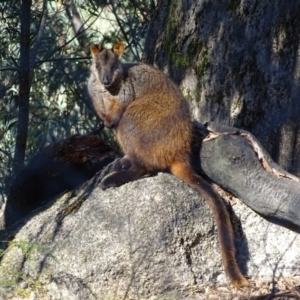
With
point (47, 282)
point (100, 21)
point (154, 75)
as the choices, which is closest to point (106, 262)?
point (47, 282)

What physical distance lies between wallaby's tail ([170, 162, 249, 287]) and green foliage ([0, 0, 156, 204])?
13.7 feet

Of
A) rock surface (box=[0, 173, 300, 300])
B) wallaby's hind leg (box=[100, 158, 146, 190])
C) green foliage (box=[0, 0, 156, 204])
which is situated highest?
green foliage (box=[0, 0, 156, 204])

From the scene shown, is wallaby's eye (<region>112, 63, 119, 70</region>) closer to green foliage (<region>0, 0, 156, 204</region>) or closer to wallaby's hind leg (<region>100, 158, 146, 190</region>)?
wallaby's hind leg (<region>100, 158, 146, 190</region>)

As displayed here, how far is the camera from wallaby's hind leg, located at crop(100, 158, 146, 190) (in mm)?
5523

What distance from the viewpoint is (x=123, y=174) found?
5.60 meters

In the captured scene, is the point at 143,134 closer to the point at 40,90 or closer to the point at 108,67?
the point at 108,67

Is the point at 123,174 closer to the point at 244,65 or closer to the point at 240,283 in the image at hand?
the point at 240,283

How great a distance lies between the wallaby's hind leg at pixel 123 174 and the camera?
18.1 feet

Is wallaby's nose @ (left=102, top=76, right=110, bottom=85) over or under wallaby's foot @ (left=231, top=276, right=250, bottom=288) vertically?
over

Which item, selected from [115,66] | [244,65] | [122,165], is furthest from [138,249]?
[244,65]

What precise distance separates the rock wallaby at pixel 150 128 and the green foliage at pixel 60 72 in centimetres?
328

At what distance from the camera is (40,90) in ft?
34.4

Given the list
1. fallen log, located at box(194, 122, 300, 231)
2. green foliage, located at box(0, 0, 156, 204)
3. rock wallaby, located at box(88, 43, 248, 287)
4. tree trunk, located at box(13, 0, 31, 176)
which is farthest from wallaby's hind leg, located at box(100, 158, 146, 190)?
green foliage, located at box(0, 0, 156, 204)

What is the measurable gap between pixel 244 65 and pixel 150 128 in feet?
3.54
